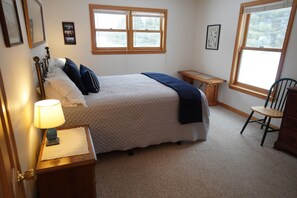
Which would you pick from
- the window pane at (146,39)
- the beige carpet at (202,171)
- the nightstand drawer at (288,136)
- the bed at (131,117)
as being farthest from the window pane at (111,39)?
the nightstand drawer at (288,136)

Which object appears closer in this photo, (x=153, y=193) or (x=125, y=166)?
(x=153, y=193)

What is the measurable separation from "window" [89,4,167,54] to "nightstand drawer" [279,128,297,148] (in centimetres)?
324

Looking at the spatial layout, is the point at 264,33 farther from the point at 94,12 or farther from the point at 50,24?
the point at 50,24

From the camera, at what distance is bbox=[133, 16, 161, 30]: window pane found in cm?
452

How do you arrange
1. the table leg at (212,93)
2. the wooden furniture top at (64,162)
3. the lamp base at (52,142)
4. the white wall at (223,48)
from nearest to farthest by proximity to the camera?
the wooden furniture top at (64,162) → the lamp base at (52,142) → the white wall at (223,48) → the table leg at (212,93)

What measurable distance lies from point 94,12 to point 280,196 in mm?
4361

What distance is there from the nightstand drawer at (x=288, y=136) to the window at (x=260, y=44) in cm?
94

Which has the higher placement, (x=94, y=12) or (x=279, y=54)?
(x=94, y=12)

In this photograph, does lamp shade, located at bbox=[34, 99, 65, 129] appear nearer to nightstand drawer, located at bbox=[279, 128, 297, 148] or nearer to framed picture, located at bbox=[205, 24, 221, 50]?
nightstand drawer, located at bbox=[279, 128, 297, 148]

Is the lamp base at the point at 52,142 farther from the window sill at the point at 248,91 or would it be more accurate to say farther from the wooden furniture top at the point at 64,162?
the window sill at the point at 248,91

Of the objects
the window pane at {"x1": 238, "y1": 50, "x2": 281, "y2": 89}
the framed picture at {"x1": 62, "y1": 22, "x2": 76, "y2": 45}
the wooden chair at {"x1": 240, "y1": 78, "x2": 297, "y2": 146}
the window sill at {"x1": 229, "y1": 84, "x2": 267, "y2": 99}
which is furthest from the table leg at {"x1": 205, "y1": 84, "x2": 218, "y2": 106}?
the framed picture at {"x1": 62, "y1": 22, "x2": 76, "y2": 45}

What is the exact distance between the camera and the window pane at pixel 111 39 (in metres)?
4.36

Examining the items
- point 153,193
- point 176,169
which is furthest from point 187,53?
point 153,193

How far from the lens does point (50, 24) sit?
3912 mm
